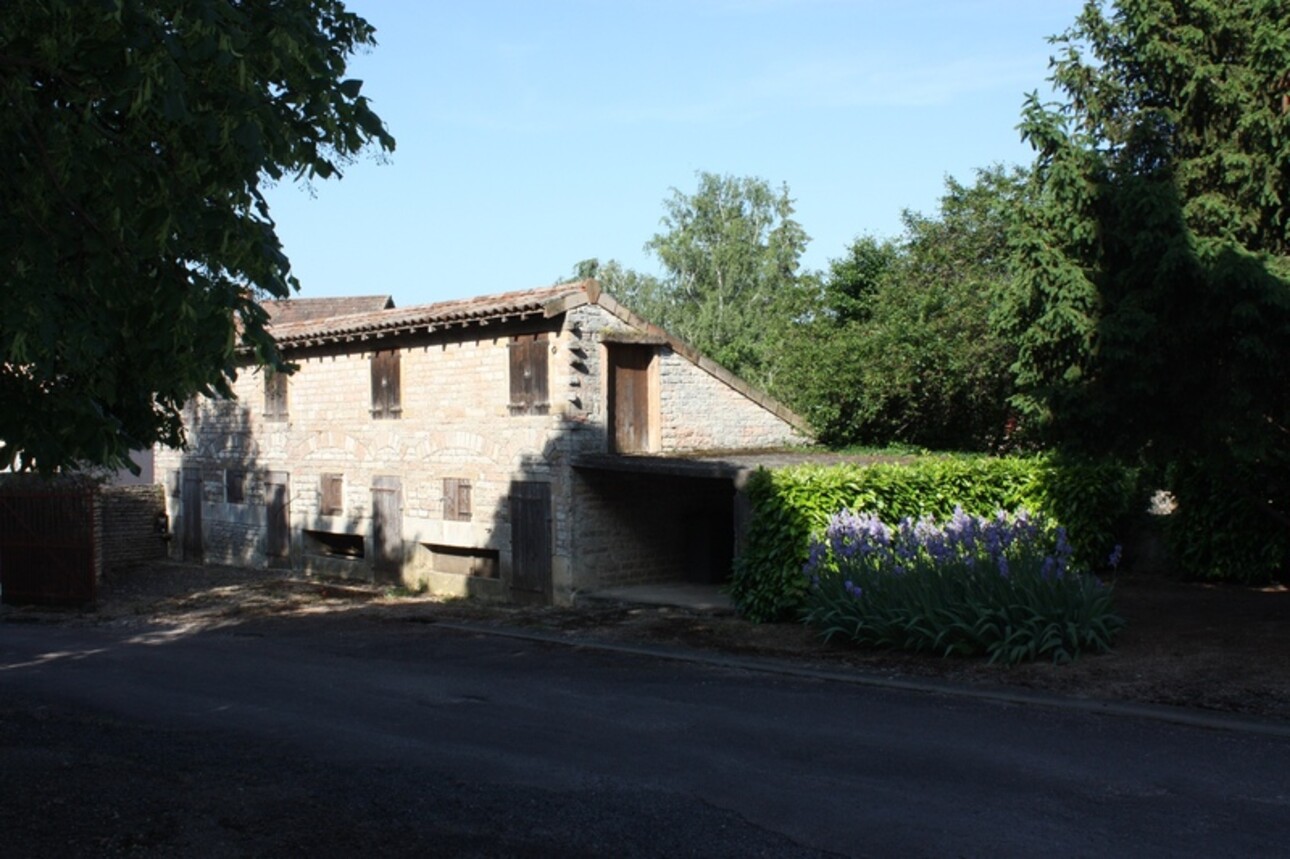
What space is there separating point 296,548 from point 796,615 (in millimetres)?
11566

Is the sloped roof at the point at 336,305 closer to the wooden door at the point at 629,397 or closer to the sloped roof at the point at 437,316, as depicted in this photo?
the sloped roof at the point at 437,316

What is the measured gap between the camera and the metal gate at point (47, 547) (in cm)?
1941

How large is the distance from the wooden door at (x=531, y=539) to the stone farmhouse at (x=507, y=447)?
0.03 metres

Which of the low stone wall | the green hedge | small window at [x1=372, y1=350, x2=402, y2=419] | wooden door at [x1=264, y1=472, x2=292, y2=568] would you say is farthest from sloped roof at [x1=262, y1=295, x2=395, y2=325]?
the green hedge

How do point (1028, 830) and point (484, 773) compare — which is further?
point (484, 773)

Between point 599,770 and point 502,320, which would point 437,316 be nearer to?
point 502,320

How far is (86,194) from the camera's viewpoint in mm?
6859

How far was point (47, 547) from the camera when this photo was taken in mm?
19656

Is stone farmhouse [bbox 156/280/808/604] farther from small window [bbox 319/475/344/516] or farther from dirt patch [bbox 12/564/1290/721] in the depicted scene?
dirt patch [bbox 12/564/1290/721]

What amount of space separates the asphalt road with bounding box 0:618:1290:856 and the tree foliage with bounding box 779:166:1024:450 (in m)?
10.5

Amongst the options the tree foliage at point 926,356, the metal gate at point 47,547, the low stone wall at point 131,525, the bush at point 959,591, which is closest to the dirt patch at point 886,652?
the bush at point 959,591

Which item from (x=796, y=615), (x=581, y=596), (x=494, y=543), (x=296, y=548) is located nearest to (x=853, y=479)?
(x=796, y=615)

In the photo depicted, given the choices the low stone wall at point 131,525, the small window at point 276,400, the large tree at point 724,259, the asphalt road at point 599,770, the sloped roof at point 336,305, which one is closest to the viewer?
the asphalt road at point 599,770

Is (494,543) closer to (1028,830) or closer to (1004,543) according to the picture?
(1004,543)
